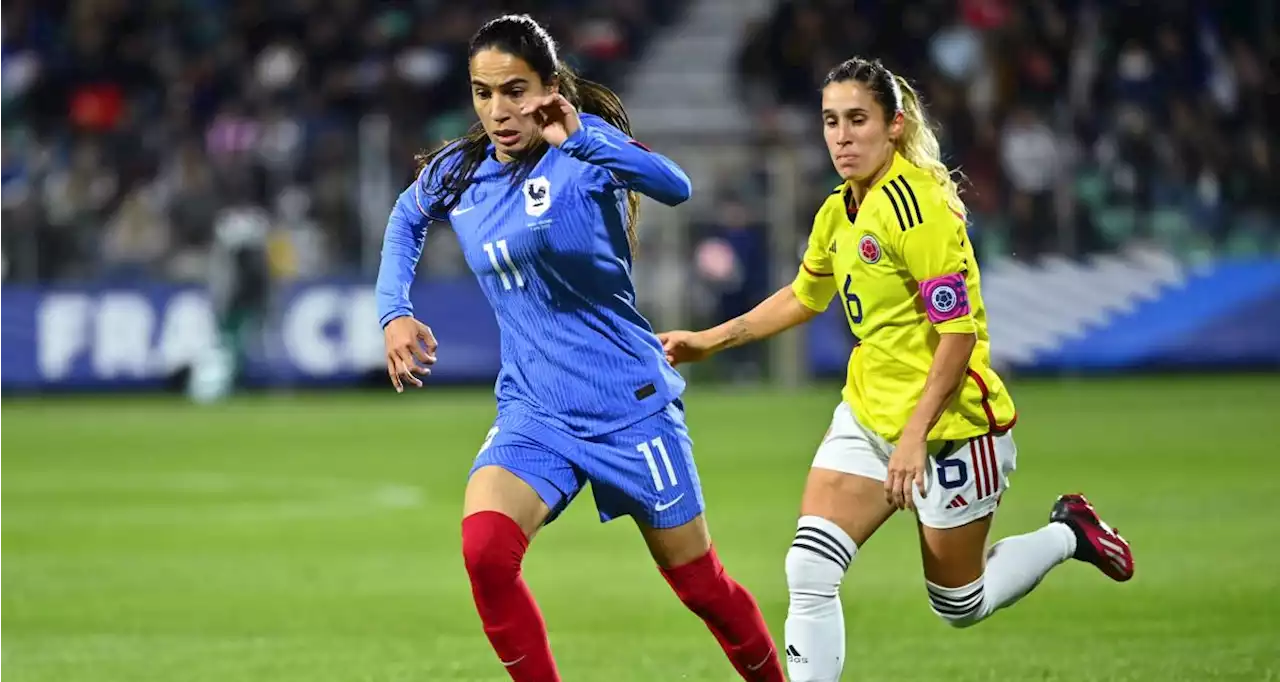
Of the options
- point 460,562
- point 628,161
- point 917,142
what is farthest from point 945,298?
point 460,562

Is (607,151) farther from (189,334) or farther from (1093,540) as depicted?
(189,334)

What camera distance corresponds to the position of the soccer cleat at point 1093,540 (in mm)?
7598

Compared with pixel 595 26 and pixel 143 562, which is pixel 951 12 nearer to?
pixel 595 26

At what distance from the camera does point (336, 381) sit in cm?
2417

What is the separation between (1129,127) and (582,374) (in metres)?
18.4

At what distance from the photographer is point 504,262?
20.4ft

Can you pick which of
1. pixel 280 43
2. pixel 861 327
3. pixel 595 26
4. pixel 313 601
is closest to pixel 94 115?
pixel 280 43

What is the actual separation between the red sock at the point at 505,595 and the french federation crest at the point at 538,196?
909 mm

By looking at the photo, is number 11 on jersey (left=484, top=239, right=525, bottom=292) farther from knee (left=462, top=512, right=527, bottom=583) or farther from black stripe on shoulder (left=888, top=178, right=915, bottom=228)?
black stripe on shoulder (left=888, top=178, right=915, bottom=228)

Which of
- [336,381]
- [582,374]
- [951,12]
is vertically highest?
[951,12]

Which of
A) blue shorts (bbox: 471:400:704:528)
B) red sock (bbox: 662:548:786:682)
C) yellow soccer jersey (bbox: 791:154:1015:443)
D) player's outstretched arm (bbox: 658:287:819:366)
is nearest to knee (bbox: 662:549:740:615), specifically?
red sock (bbox: 662:548:786:682)

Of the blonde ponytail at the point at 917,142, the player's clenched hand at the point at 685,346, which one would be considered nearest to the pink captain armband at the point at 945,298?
the blonde ponytail at the point at 917,142

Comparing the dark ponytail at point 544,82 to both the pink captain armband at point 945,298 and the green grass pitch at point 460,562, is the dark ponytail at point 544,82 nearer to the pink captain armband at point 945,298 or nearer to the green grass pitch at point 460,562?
the pink captain armband at point 945,298

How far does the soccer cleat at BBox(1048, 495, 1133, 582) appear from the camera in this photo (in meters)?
7.60
